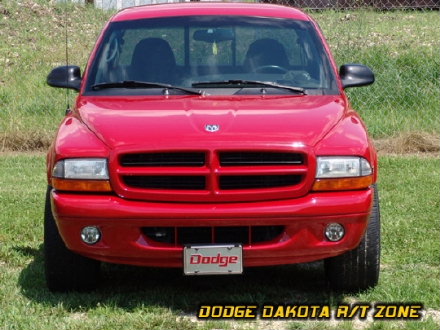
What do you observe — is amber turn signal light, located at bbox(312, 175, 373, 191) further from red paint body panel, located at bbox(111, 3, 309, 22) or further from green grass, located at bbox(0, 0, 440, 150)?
green grass, located at bbox(0, 0, 440, 150)

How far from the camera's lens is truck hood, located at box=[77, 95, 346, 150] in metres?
5.43

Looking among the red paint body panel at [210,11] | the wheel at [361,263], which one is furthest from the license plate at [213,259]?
the red paint body panel at [210,11]

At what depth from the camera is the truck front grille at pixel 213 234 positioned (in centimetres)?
541

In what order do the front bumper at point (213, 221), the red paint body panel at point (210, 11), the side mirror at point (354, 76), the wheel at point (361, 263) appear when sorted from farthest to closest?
1. the red paint body panel at point (210, 11)
2. the side mirror at point (354, 76)
3. the wheel at point (361, 263)
4. the front bumper at point (213, 221)

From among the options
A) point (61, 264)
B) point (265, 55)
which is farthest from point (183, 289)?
point (265, 55)

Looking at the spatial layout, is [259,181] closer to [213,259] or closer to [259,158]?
[259,158]

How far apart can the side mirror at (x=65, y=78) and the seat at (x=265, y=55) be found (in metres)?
1.12

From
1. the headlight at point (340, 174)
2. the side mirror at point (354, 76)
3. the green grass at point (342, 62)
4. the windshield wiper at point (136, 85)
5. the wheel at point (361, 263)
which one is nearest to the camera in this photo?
the headlight at point (340, 174)

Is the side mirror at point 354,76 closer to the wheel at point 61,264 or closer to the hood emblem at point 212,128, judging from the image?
the hood emblem at point 212,128

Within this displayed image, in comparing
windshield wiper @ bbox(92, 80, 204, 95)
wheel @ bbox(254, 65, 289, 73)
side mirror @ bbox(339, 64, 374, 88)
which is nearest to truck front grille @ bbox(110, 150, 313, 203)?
windshield wiper @ bbox(92, 80, 204, 95)

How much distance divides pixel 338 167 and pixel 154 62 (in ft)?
5.63

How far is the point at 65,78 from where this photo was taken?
267 inches

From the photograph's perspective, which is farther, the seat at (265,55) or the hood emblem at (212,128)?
the seat at (265,55)

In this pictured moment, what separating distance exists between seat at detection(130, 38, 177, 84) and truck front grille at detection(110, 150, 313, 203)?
116 centimetres
